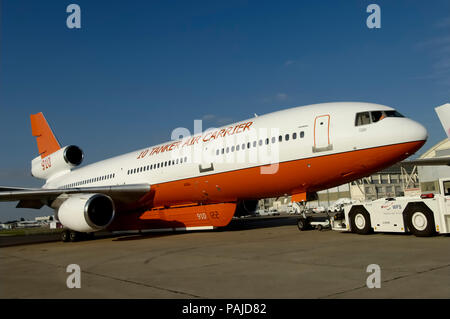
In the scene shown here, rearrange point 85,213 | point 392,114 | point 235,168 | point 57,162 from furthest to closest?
1. point 57,162
2. point 85,213
3. point 235,168
4. point 392,114

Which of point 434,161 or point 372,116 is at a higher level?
point 372,116

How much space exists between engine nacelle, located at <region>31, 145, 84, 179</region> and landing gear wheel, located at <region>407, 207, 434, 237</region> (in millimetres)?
21315

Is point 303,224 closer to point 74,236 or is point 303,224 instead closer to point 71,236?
point 74,236

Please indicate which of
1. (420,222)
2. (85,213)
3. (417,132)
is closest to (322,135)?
(417,132)

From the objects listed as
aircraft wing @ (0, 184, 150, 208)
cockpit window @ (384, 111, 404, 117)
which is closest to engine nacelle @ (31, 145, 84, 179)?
aircraft wing @ (0, 184, 150, 208)

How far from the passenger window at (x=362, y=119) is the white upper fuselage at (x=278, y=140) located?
5.0 inches

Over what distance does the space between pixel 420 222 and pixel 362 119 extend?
3585 mm

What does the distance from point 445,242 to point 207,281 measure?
6575 mm

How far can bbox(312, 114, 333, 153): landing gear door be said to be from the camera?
41.3 ft

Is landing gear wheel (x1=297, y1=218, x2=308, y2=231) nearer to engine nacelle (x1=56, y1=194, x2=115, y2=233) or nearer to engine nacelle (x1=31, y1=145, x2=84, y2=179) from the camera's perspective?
engine nacelle (x1=56, y1=194, x2=115, y2=233)

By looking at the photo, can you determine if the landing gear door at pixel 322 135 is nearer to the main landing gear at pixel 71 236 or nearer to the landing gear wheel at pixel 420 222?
the landing gear wheel at pixel 420 222

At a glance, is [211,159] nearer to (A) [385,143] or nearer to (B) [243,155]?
(B) [243,155]

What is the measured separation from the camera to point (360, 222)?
1278cm
